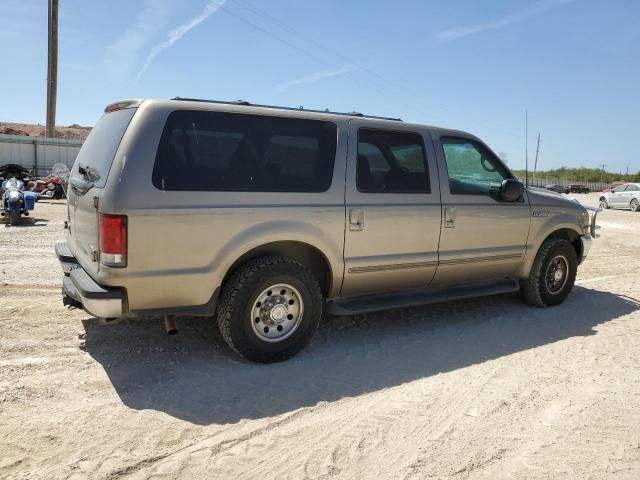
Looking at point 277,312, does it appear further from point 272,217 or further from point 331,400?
point 331,400

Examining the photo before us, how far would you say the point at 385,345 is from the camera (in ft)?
15.8

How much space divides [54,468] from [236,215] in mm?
1976

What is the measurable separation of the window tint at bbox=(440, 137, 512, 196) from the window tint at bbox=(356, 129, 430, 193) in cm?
36

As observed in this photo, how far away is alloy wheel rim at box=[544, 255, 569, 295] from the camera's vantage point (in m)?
6.26

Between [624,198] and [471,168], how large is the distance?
83.9 ft

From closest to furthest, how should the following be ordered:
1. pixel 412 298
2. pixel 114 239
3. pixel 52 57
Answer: pixel 114 239 < pixel 412 298 < pixel 52 57

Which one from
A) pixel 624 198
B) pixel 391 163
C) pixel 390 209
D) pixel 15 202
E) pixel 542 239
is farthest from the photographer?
pixel 624 198

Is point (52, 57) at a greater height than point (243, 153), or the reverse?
point (52, 57)

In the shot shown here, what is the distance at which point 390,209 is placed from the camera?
4.75 meters

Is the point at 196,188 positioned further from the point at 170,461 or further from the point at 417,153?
the point at 417,153

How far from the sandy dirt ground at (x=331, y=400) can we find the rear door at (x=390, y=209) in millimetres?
634

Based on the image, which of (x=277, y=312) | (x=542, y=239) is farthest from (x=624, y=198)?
(x=277, y=312)

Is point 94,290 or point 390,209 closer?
point 94,290

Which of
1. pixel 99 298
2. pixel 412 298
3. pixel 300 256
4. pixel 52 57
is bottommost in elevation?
pixel 412 298
